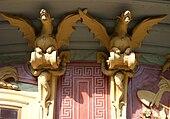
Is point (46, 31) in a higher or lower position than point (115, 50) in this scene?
higher

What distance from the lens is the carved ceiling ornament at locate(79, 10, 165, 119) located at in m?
3.57

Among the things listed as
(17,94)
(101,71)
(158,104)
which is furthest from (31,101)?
(158,104)

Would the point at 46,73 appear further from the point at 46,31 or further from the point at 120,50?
the point at 120,50

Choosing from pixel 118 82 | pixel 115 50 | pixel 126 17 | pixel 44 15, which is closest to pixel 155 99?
pixel 118 82

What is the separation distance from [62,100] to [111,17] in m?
0.54

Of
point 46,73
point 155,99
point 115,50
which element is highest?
point 115,50

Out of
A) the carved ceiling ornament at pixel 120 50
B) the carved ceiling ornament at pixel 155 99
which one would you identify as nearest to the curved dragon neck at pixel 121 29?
the carved ceiling ornament at pixel 120 50

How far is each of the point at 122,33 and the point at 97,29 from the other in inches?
5.6

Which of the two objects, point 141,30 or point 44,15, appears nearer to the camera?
point 44,15

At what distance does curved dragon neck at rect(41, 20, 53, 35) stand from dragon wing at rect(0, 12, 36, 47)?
7 centimetres

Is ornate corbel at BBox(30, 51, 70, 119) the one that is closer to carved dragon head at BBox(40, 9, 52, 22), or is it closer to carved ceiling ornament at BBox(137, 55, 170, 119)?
carved dragon head at BBox(40, 9, 52, 22)

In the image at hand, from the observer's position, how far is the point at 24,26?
366cm

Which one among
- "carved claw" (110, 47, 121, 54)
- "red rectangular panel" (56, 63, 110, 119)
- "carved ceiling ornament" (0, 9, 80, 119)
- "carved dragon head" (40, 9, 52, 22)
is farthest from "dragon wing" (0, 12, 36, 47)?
"carved claw" (110, 47, 121, 54)

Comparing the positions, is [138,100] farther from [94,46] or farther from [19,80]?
[19,80]
